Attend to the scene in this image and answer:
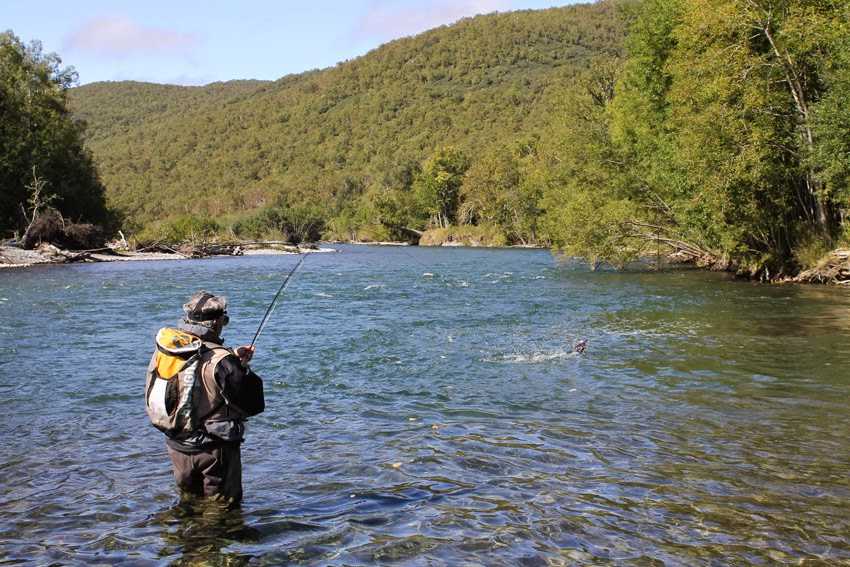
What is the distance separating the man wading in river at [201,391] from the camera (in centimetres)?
557

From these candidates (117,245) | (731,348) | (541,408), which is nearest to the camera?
(541,408)

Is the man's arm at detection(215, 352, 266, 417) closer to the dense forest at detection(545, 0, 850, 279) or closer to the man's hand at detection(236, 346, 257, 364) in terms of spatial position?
the man's hand at detection(236, 346, 257, 364)

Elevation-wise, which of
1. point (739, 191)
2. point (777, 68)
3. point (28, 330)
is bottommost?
point (28, 330)

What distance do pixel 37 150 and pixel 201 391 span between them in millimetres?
57671

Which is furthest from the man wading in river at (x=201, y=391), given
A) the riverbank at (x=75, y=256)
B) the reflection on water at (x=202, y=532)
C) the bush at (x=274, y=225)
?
the bush at (x=274, y=225)

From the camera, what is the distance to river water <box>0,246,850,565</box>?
590 centimetres

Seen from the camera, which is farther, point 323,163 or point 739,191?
point 323,163

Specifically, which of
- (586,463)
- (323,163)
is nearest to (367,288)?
(586,463)

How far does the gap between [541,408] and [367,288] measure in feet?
65.9

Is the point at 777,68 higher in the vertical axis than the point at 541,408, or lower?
higher

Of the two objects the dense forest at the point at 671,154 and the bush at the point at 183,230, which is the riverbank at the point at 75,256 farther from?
the bush at the point at 183,230

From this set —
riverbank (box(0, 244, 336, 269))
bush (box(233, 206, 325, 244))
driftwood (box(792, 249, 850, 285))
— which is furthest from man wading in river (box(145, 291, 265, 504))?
bush (box(233, 206, 325, 244))

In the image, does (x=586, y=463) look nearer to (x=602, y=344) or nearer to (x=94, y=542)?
(x=94, y=542)

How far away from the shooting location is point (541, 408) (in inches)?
404
